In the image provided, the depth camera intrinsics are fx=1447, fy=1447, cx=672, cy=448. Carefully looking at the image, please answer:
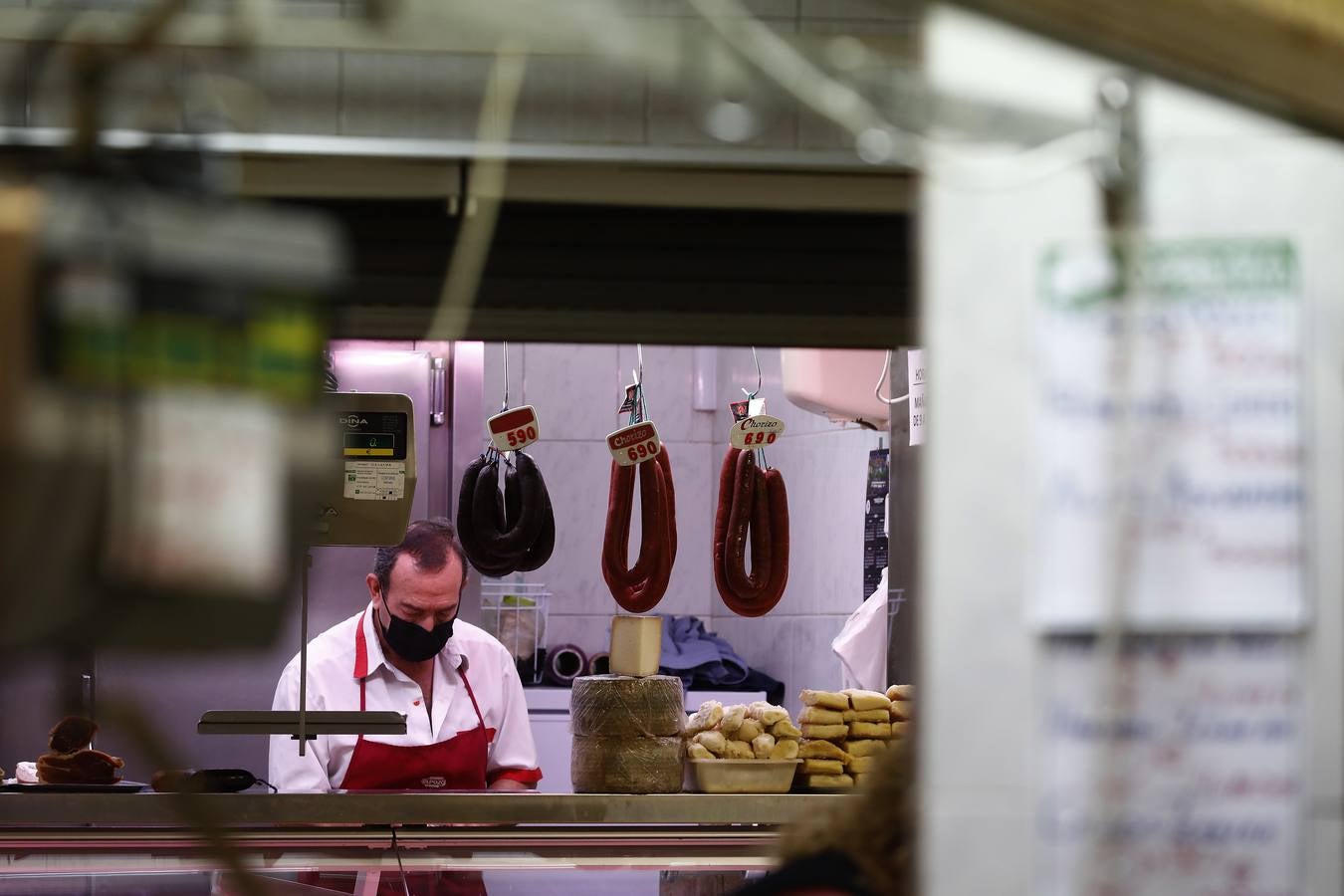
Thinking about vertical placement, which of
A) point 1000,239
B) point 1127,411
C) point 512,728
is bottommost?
point 512,728

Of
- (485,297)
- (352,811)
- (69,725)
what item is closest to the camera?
(485,297)

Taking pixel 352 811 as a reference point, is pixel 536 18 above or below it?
above

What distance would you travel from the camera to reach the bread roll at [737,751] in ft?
13.3

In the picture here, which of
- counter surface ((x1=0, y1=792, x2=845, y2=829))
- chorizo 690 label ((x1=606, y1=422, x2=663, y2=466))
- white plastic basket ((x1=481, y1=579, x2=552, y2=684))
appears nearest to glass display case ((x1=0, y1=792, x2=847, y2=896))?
counter surface ((x1=0, y1=792, x2=845, y2=829))

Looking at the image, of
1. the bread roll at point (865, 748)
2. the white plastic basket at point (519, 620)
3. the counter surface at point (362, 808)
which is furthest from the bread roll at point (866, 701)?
the white plastic basket at point (519, 620)

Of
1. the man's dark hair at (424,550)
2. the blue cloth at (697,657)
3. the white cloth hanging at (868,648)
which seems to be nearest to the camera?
the man's dark hair at (424,550)

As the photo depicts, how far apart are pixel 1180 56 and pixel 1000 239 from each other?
0.99 feet

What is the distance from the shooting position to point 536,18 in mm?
1549

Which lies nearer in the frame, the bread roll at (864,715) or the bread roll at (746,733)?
the bread roll at (746,733)

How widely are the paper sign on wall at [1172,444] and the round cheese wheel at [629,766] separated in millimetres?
2423

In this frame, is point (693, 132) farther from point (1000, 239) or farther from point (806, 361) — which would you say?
point (806, 361)

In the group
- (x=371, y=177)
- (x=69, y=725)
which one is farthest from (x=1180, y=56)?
(x=69, y=725)

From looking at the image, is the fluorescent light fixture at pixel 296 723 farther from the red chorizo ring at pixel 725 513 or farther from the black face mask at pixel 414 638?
the red chorizo ring at pixel 725 513

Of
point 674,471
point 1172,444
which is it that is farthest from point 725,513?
point 674,471
